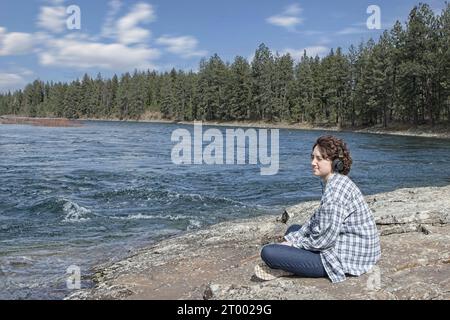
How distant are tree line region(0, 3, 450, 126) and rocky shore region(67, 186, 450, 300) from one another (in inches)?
2639

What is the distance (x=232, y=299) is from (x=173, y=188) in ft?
53.2

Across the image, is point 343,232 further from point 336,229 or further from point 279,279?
point 279,279

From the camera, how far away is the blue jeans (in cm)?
659

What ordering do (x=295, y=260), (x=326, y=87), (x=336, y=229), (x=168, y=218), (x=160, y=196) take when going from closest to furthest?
1. (x=336, y=229)
2. (x=295, y=260)
3. (x=168, y=218)
4. (x=160, y=196)
5. (x=326, y=87)

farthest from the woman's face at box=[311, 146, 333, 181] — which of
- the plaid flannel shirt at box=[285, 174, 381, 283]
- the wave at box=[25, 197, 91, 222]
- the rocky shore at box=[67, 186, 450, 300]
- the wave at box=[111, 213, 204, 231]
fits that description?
the wave at box=[25, 197, 91, 222]

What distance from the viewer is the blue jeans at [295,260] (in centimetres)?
659

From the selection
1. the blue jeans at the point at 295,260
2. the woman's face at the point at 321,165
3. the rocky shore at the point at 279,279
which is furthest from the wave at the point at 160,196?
the woman's face at the point at 321,165

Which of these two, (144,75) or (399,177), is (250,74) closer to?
(144,75)

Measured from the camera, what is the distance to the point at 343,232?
641 cm

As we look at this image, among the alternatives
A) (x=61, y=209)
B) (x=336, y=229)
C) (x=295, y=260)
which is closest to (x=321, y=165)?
(x=336, y=229)

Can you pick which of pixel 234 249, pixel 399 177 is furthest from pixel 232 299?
pixel 399 177

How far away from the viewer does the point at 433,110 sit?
7725 cm

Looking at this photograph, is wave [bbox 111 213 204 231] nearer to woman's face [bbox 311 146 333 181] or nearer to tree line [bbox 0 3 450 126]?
woman's face [bbox 311 146 333 181]

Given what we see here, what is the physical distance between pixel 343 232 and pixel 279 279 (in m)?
1.12
